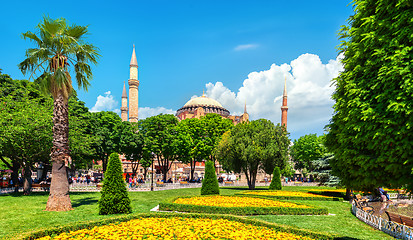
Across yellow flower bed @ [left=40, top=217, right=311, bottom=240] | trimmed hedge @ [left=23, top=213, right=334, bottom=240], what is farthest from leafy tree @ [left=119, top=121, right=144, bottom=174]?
yellow flower bed @ [left=40, top=217, right=311, bottom=240]

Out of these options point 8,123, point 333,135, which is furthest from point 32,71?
point 333,135

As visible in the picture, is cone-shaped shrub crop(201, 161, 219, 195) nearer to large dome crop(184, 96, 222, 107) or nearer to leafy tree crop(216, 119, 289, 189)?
leafy tree crop(216, 119, 289, 189)

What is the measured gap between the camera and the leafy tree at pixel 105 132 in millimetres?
31675

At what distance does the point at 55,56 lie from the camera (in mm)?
14055

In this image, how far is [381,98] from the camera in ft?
17.0

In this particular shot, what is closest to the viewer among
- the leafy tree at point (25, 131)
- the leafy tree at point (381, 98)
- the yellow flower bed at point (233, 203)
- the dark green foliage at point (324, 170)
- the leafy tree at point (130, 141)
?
the leafy tree at point (381, 98)

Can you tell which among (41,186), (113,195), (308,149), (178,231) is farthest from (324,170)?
(41,186)

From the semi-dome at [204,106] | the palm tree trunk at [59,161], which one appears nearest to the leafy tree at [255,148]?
the palm tree trunk at [59,161]

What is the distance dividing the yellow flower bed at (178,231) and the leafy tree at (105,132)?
22.9 meters

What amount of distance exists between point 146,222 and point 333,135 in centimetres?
773

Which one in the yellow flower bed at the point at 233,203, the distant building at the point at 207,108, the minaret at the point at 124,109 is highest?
the distant building at the point at 207,108

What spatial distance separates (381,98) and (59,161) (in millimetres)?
14557

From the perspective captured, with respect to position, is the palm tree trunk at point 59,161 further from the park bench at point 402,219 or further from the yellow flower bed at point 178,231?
the park bench at point 402,219

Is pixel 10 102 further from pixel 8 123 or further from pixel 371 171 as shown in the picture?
pixel 371 171
